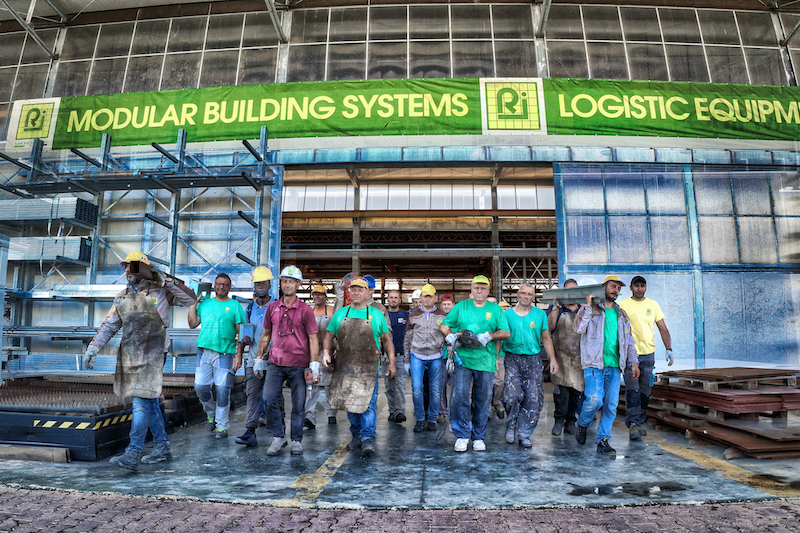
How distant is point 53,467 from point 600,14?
51.7 ft

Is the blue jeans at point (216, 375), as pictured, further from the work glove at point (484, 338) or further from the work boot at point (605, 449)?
the work boot at point (605, 449)

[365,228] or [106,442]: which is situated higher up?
[365,228]

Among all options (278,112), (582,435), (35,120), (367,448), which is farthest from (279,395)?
(35,120)

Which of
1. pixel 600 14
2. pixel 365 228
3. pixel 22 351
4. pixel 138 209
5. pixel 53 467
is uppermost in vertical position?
pixel 600 14

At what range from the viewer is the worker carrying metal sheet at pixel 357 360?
203 inches

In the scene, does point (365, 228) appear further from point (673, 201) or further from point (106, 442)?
point (106, 442)

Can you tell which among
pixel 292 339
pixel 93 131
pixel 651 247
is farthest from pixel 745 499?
pixel 93 131

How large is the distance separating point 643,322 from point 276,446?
484 cm

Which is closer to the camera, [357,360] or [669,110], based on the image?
[357,360]

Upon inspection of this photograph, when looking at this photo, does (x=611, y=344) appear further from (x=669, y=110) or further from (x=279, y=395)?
(x=669, y=110)

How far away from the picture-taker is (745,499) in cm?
362

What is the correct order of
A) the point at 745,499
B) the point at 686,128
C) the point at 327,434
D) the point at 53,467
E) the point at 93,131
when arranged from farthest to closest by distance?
the point at 93,131
the point at 686,128
the point at 327,434
the point at 53,467
the point at 745,499

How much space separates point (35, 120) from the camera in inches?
486

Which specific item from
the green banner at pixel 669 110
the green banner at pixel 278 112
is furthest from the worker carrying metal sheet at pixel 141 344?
the green banner at pixel 669 110
